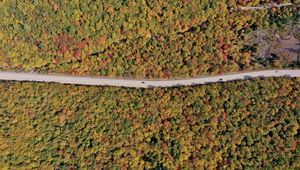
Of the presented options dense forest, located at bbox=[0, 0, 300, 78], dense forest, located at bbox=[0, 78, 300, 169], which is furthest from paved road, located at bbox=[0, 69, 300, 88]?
dense forest, located at bbox=[0, 78, 300, 169]

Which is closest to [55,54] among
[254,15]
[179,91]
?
[179,91]

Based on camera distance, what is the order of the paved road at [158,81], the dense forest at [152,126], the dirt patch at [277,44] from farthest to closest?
the dirt patch at [277,44] → the paved road at [158,81] → the dense forest at [152,126]

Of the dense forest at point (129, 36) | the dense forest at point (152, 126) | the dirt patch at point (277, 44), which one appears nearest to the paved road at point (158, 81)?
the dense forest at point (129, 36)

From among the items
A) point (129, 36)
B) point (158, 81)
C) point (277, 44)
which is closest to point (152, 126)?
point (158, 81)

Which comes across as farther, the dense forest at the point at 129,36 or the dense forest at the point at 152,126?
the dense forest at the point at 129,36

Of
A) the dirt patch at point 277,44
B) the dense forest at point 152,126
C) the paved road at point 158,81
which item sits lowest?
the dense forest at point 152,126

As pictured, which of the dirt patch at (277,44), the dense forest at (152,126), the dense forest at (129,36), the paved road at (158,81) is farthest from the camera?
the dirt patch at (277,44)

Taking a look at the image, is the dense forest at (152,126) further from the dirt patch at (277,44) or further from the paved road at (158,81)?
the dirt patch at (277,44)
